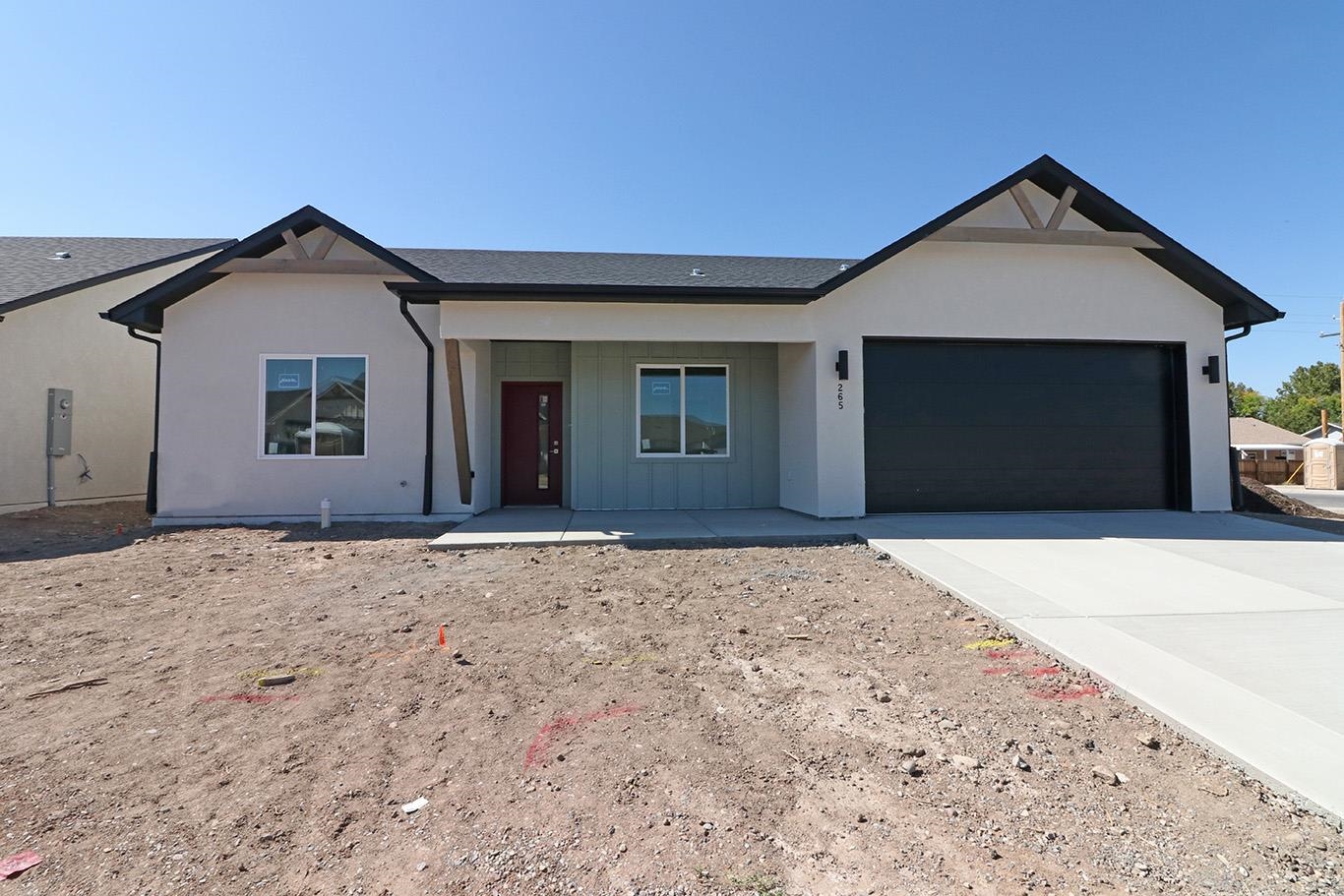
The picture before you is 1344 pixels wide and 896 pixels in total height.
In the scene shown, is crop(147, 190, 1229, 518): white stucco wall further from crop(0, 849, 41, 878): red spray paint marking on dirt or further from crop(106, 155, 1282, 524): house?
crop(0, 849, 41, 878): red spray paint marking on dirt

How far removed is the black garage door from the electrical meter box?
13396 millimetres

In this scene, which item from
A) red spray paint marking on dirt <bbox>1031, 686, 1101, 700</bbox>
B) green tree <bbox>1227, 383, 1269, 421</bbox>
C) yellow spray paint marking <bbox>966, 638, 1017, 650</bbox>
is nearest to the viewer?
red spray paint marking on dirt <bbox>1031, 686, 1101, 700</bbox>

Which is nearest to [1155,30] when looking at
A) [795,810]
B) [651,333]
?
[651,333]

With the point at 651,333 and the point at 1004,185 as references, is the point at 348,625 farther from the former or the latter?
the point at 1004,185

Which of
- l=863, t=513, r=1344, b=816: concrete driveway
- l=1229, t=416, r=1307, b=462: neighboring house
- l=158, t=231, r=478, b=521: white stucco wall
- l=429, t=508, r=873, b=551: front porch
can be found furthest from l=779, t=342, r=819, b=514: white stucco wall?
l=1229, t=416, r=1307, b=462: neighboring house

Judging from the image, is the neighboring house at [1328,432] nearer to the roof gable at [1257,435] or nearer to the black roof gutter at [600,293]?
the roof gable at [1257,435]

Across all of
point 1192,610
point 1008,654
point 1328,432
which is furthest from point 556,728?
point 1328,432

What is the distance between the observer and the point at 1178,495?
9484mm

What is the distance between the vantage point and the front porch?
24.6ft

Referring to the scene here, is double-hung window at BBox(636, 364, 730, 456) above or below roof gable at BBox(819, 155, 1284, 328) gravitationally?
below

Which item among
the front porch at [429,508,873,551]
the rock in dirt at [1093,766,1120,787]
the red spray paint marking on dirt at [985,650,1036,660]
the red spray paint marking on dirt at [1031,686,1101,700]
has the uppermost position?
the front porch at [429,508,873,551]

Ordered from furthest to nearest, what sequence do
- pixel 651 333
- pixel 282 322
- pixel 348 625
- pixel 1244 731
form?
1. pixel 282 322
2. pixel 651 333
3. pixel 348 625
4. pixel 1244 731

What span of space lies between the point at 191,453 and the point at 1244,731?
11638 mm

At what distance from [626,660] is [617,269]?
8121 mm
